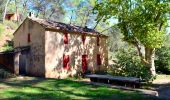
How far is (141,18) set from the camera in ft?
100

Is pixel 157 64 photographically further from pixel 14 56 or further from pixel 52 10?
pixel 52 10

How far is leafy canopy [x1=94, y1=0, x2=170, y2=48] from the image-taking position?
3020cm

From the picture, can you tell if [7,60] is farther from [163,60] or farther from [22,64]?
[163,60]

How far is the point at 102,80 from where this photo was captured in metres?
26.9

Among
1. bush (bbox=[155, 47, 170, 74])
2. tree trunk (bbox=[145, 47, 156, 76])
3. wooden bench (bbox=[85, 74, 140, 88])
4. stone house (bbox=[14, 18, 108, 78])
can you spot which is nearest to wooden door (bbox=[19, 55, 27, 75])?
stone house (bbox=[14, 18, 108, 78])

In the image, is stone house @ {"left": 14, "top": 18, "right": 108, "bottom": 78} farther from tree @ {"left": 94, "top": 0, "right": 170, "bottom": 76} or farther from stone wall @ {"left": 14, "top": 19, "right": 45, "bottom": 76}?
tree @ {"left": 94, "top": 0, "right": 170, "bottom": 76}

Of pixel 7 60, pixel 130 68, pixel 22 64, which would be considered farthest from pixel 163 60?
pixel 7 60

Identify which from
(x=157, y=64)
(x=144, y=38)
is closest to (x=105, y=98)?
(x=144, y=38)

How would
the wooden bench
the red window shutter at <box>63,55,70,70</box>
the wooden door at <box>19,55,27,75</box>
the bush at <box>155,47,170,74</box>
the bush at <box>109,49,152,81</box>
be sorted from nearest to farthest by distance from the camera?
1. the wooden bench
2. the bush at <box>109,49,152,81</box>
3. the red window shutter at <box>63,55,70,70</box>
4. the wooden door at <box>19,55,27,75</box>
5. the bush at <box>155,47,170,74</box>

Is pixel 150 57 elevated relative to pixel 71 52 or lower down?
lower down

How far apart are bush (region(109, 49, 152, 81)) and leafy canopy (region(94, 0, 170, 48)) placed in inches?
99.4

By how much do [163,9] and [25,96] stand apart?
19.2 meters

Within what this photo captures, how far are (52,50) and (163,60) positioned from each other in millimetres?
17096

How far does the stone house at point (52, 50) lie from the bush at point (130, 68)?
5528 mm
